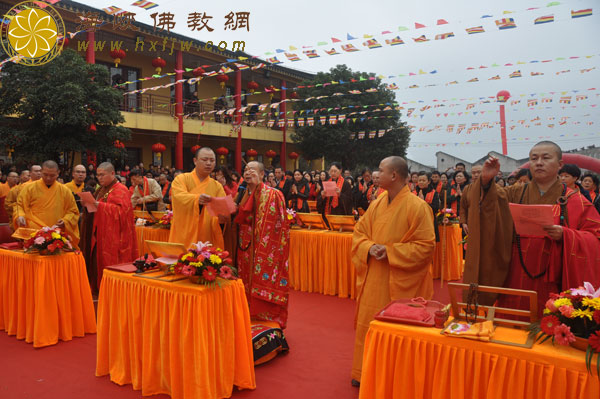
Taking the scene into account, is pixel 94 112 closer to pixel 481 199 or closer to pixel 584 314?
pixel 481 199

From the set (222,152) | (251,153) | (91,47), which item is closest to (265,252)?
(91,47)

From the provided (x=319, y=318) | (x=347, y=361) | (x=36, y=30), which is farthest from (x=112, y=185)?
(x=36, y=30)

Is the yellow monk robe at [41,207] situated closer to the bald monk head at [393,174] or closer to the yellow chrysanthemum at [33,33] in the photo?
the bald monk head at [393,174]

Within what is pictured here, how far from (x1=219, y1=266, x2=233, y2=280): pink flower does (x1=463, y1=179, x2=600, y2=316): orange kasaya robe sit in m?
1.60

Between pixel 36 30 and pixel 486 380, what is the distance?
1040 cm

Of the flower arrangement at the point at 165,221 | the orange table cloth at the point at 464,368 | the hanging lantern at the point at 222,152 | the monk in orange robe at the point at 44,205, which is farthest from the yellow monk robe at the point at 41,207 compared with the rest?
the hanging lantern at the point at 222,152

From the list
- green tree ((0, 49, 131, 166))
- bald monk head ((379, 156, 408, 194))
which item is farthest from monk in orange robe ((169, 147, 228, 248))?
green tree ((0, 49, 131, 166))

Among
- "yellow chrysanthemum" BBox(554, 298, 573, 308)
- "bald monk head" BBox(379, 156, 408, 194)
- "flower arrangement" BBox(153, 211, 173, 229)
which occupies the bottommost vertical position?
"flower arrangement" BBox(153, 211, 173, 229)

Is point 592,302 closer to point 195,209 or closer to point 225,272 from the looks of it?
point 225,272

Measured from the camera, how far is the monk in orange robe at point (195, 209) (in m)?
4.13

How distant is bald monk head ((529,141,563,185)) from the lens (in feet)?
8.95

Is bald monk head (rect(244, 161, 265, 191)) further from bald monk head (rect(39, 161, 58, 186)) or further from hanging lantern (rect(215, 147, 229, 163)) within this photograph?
hanging lantern (rect(215, 147, 229, 163))

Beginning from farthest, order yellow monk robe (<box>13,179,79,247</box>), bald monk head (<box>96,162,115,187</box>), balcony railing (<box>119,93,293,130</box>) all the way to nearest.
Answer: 1. balcony railing (<box>119,93,293,130</box>)
2. yellow monk robe (<box>13,179,79,247</box>)
3. bald monk head (<box>96,162,115,187</box>)

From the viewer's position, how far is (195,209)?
4109 mm
